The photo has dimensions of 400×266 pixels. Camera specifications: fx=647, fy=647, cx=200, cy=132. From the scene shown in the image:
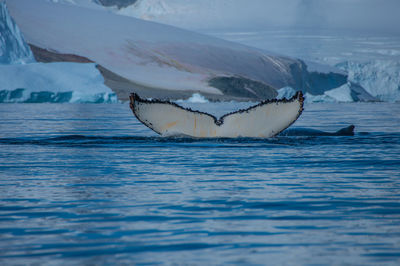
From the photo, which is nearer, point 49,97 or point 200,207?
point 200,207

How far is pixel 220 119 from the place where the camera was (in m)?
10.3

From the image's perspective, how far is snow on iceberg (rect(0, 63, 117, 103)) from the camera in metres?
54.8

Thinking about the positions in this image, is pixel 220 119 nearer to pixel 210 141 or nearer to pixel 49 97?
pixel 210 141

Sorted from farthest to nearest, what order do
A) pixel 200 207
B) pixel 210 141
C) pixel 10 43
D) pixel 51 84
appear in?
pixel 10 43, pixel 51 84, pixel 210 141, pixel 200 207

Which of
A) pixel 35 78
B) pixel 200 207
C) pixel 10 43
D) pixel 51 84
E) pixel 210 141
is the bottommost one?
pixel 200 207

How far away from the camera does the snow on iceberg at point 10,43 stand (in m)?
56.9

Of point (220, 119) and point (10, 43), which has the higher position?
point (10, 43)

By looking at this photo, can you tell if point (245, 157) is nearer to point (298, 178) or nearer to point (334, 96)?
point (298, 178)

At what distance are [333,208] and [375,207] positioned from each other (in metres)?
0.36

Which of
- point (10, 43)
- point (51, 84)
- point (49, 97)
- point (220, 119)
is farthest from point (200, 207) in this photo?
point (10, 43)

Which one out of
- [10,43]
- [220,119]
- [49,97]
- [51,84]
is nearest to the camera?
[220,119]

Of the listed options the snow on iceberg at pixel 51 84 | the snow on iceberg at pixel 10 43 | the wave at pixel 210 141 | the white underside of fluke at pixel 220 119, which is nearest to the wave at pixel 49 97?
the snow on iceberg at pixel 51 84

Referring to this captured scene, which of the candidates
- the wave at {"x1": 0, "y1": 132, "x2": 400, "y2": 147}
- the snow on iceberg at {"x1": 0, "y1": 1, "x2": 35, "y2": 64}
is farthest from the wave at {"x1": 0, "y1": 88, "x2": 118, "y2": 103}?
the wave at {"x1": 0, "y1": 132, "x2": 400, "y2": 147}

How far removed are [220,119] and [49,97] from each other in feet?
165
